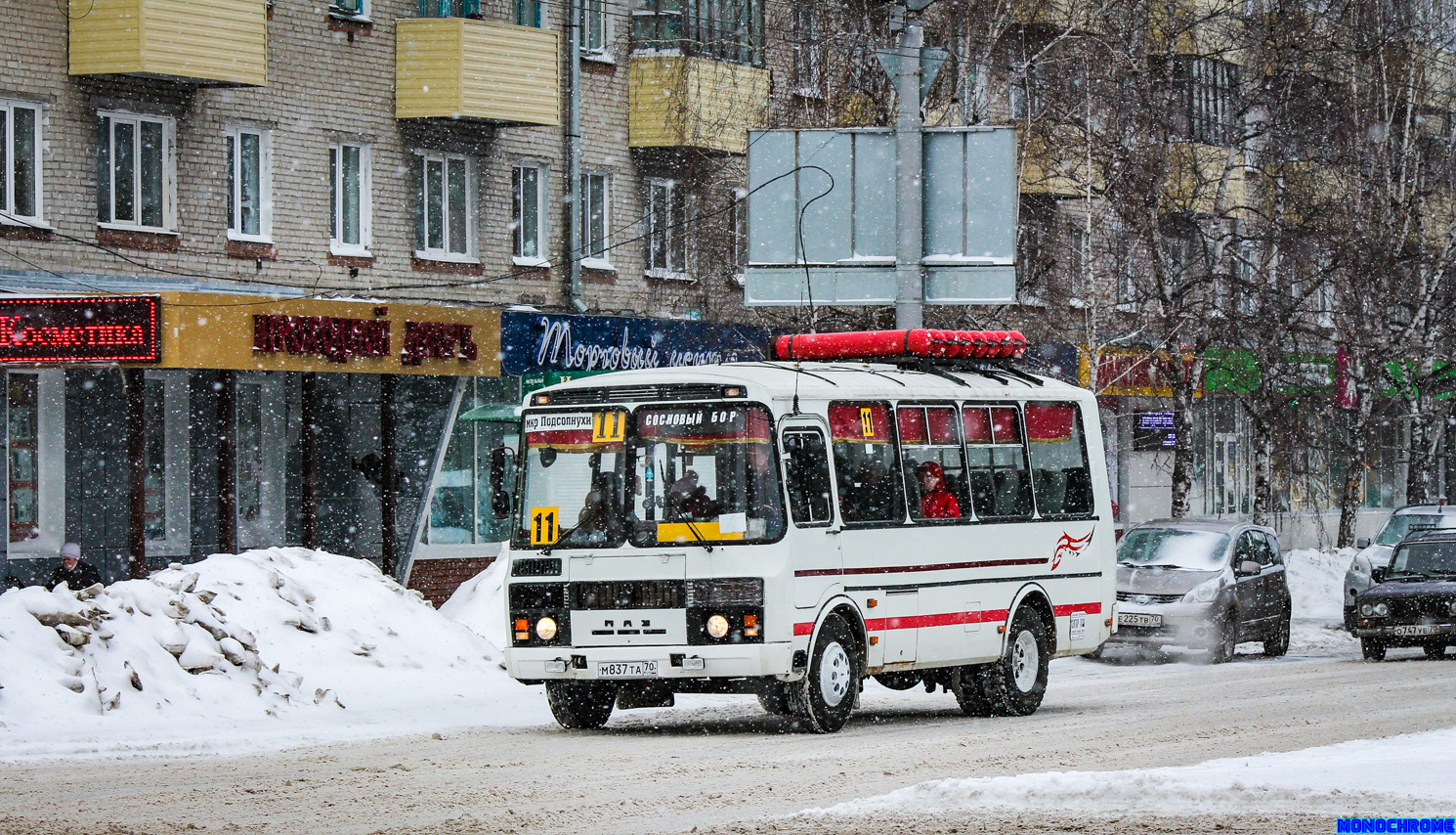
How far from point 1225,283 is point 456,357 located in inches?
533

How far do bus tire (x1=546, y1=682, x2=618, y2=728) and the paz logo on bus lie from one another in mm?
4474

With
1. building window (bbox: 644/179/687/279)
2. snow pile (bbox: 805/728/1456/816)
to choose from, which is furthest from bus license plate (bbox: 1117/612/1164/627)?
snow pile (bbox: 805/728/1456/816)

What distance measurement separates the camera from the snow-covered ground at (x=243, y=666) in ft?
50.9

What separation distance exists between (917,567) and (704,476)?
7.31 feet

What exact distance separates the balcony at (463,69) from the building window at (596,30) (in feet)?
10.1

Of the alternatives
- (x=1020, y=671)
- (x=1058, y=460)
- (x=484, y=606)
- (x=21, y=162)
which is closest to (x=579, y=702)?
(x=1020, y=671)

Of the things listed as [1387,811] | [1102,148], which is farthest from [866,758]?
[1102,148]

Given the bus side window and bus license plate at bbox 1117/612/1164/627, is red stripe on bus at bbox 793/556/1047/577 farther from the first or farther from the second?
bus license plate at bbox 1117/612/1164/627

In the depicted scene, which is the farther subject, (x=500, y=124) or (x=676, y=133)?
(x=676, y=133)

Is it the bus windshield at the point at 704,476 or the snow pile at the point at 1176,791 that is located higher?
the bus windshield at the point at 704,476

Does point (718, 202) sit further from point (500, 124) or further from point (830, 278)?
point (830, 278)

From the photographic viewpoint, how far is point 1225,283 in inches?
1398

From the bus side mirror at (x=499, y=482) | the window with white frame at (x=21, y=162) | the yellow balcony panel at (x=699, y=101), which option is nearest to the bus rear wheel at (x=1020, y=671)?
the bus side mirror at (x=499, y=482)

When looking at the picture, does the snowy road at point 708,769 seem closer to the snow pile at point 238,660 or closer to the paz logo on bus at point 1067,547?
the snow pile at point 238,660
